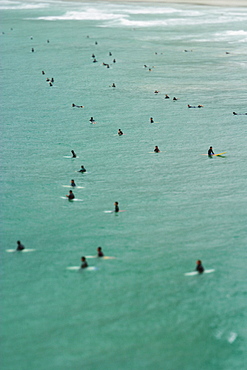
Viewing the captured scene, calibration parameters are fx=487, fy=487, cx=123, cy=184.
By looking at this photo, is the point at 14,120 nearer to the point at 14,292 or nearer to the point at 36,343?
the point at 14,292

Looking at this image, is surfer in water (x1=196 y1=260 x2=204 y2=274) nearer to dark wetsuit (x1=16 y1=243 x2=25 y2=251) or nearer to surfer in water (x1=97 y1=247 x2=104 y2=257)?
surfer in water (x1=97 y1=247 x2=104 y2=257)

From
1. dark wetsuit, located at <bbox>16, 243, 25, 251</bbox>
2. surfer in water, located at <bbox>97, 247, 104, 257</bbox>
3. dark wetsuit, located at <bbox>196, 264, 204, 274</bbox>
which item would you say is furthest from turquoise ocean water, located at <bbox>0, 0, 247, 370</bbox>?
surfer in water, located at <bbox>97, 247, 104, 257</bbox>

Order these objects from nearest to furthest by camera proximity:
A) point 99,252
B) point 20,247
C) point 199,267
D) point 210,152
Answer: point 199,267 → point 99,252 → point 20,247 → point 210,152

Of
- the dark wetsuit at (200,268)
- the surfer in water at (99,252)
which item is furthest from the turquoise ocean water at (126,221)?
the surfer in water at (99,252)

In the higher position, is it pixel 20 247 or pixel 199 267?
pixel 20 247

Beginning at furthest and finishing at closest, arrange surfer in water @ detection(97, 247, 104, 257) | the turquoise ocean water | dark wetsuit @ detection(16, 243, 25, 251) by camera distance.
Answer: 1. dark wetsuit @ detection(16, 243, 25, 251)
2. surfer in water @ detection(97, 247, 104, 257)
3. the turquoise ocean water

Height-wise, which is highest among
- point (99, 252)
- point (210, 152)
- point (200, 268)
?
point (210, 152)

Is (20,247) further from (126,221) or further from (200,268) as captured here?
(200,268)

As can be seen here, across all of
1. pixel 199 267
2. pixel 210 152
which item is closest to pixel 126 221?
pixel 199 267

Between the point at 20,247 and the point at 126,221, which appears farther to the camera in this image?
the point at 126,221

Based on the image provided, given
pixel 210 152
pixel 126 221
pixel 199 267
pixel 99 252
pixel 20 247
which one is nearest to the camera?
pixel 199 267
